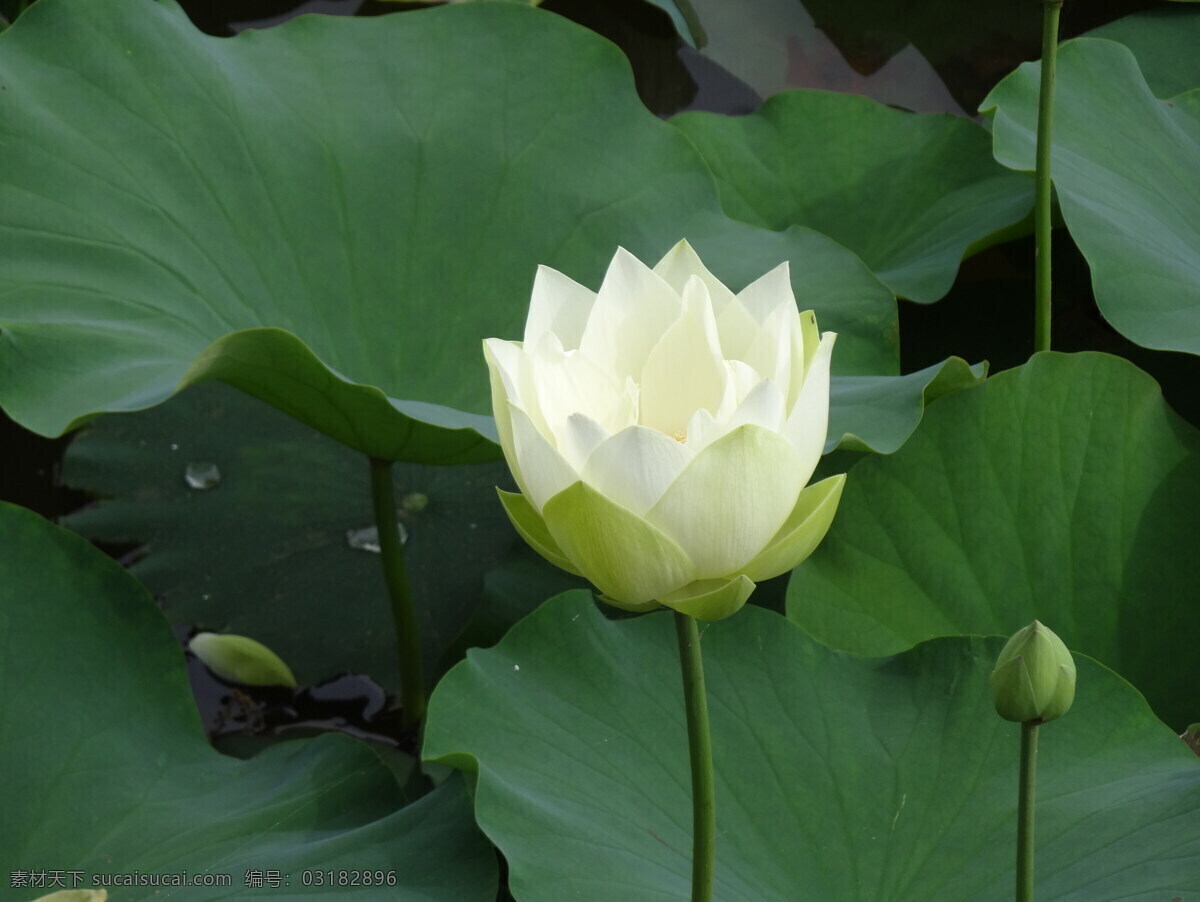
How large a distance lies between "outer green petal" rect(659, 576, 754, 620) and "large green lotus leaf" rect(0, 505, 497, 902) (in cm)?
39

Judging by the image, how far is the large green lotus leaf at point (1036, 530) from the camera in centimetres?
95

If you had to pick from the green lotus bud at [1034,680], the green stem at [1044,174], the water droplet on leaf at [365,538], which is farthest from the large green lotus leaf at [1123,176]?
the water droplet on leaf at [365,538]

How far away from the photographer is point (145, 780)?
2.85 feet

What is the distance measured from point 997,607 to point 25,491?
1117 millimetres

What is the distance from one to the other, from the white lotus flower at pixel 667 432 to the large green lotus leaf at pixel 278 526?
2.59 feet

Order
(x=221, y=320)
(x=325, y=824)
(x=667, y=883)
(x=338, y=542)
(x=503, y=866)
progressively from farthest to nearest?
1. (x=338, y=542)
2. (x=503, y=866)
3. (x=221, y=320)
4. (x=325, y=824)
5. (x=667, y=883)

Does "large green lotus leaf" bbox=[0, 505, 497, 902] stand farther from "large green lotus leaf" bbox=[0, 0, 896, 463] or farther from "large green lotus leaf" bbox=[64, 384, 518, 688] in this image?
"large green lotus leaf" bbox=[64, 384, 518, 688]

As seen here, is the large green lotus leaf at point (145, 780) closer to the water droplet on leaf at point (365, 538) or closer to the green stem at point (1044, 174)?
the water droplet on leaf at point (365, 538)

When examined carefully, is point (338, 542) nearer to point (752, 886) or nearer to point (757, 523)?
point (752, 886)

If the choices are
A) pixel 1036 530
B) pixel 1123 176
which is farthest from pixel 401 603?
pixel 1123 176

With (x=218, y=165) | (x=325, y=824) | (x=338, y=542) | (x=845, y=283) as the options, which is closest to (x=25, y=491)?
(x=338, y=542)

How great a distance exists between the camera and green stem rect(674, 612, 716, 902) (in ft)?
1.58

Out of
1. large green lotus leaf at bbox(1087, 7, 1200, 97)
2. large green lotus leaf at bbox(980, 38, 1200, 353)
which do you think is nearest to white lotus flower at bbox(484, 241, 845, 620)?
large green lotus leaf at bbox(980, 38, 1200, 353)

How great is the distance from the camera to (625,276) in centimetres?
55
